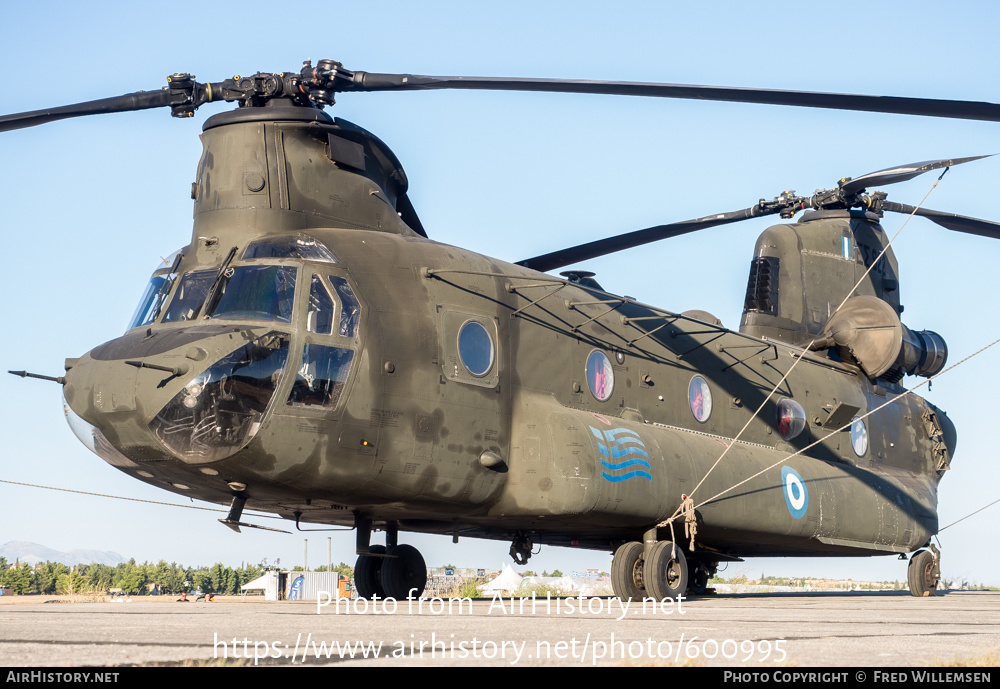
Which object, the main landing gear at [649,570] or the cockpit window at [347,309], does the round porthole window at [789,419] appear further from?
the cockpit window at [347,309]

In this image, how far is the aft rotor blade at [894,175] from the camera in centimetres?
1328

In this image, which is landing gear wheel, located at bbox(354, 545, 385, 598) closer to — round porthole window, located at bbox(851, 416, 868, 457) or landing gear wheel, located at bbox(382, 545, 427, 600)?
landing gear wheel, located at bbox(382, 545, 427, 600)

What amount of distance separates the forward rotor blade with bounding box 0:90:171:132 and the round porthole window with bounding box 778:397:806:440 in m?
10.2

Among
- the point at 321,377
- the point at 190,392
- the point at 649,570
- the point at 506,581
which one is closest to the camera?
the point at 190,392

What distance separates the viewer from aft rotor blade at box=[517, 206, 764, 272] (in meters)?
16.3

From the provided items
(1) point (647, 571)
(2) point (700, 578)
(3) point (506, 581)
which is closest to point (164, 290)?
(1) point (647, 571)

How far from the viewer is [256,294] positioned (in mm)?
10750

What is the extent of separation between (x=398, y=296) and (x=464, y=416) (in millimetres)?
1517

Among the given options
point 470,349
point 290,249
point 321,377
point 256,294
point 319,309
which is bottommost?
point 321,377

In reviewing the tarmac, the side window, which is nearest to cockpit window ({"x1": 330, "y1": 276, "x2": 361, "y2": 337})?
the side window

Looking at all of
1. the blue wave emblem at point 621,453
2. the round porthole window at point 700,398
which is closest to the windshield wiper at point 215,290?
the blue wave emblem at point 621,453

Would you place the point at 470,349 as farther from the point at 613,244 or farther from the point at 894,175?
the point at 894,175

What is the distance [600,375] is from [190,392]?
221 inches

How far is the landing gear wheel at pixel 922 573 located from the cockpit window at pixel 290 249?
1217 cm
